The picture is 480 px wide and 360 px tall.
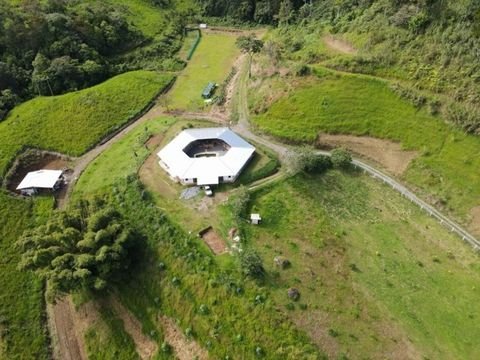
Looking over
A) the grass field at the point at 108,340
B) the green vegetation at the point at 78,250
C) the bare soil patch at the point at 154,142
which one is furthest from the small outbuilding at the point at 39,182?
the grass field at the point at 108,340

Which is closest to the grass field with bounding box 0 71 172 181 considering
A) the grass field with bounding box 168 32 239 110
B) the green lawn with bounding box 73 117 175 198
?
the green lawn with bounding box 73 117 175 198

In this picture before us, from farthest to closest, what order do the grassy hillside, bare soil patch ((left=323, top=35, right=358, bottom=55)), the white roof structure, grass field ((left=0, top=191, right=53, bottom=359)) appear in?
bare soil patch ((left=323, top=35, right=358, bottom=55)), the grassy hillside, the white roof structure, grass field ((left=0, top=191, right=53, bottom=359))

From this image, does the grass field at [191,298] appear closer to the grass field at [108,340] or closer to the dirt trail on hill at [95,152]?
the grass field at [108,340]

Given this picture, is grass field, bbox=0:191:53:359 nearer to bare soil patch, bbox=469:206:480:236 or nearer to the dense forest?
the dense forest

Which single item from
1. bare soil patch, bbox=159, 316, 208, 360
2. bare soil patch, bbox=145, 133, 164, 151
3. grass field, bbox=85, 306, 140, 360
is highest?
bare soil patch, bbox=145, 133, 164, 151

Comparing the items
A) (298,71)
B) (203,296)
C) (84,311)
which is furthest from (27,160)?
(298,71)

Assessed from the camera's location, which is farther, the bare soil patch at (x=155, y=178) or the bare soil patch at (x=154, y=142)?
the bare soil patch at (x=154, y=142)
